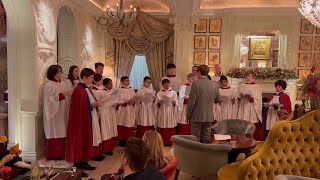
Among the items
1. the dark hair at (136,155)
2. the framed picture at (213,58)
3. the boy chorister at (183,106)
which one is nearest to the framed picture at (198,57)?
the framed picture at (213,58)

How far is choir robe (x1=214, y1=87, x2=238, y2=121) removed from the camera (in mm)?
7891

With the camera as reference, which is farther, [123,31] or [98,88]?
[123,31]

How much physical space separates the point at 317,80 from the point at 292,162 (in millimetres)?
964

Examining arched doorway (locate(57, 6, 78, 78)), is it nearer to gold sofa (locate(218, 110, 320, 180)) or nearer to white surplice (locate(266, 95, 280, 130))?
white surplice (locate(266, 95, 280, 130))

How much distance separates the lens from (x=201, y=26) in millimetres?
10023

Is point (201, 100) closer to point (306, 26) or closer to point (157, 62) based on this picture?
point (157, 62)

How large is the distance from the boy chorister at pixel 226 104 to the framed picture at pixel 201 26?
2513mm

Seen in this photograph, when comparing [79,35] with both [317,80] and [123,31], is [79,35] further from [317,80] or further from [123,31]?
[317,80]

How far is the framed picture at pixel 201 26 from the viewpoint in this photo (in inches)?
394

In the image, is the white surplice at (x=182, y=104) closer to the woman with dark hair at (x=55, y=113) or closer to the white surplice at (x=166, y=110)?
the white surplice at (x=166, y=110)

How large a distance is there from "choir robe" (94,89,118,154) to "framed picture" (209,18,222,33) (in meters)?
4.44

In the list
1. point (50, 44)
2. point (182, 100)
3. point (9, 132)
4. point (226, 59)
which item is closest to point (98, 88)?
point (50, 44)

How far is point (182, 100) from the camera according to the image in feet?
25.3

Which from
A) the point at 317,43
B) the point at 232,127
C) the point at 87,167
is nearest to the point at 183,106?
the point at 232,127
